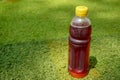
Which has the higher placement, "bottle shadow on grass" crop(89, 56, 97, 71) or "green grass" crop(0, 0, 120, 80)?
"green grass" crop(0, 0, 120, 80)

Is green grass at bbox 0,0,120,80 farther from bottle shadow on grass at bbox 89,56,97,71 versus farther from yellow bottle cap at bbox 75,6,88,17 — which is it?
yellow bottle cap at bbox 75,6,88,17

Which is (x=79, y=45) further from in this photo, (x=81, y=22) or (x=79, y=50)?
(x=81, y=22)

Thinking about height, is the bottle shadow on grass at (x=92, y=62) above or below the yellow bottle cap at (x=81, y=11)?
below

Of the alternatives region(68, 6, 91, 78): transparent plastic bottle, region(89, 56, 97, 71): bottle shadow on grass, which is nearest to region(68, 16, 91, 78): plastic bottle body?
region(68, 6, 91, 78): transparent plastic bottle

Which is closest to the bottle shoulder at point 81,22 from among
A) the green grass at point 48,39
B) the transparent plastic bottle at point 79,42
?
the transparent plastic bottle at point 79,42

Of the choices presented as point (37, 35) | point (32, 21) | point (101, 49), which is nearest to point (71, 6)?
point (32, 21)

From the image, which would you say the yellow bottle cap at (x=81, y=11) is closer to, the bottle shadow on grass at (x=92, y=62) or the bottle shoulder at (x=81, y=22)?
the bottle shoulder at (x=81, y=22)

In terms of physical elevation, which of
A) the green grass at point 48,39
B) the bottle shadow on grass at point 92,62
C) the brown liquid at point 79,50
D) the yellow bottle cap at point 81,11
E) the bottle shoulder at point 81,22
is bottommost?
the bottle shadow on grass at point 92,62
